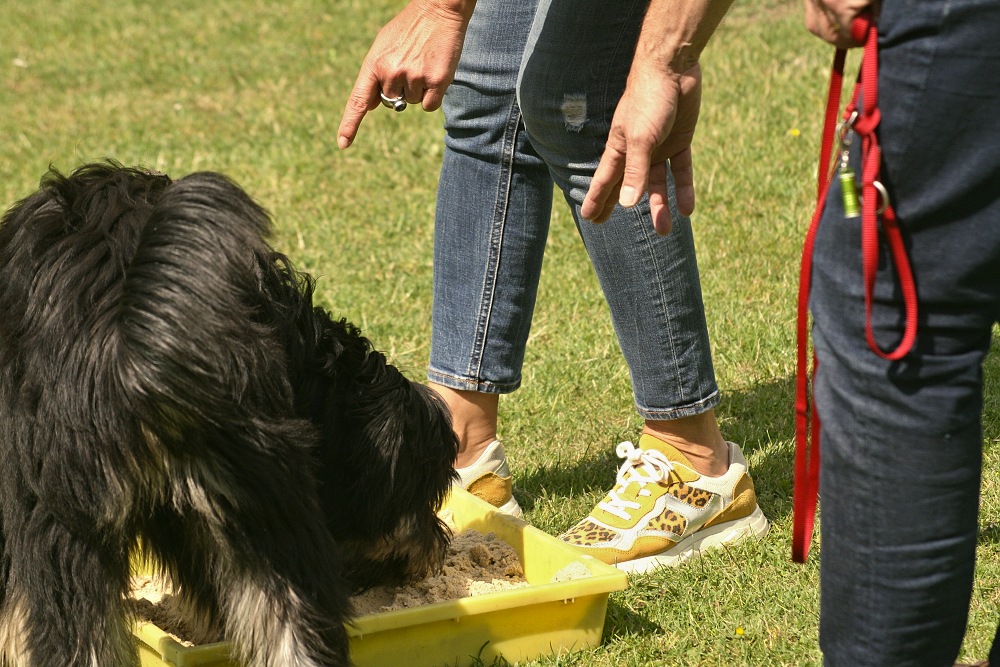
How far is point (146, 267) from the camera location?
1.86 meters

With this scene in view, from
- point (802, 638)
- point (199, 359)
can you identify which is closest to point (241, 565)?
point (199, 359)

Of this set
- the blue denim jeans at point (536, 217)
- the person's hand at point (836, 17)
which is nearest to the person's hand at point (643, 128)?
the person's hand at point (836, 17)

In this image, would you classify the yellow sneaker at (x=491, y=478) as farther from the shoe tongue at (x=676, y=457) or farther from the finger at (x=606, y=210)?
the finger at (x=606, y=210)

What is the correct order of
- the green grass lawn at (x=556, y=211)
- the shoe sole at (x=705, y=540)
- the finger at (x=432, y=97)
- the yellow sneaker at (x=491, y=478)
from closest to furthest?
1. the finger at (x=432, y=97)
2. the green grass lawn at (x=556, y=211)
3. the shoe sole at (x=705, y=540)
4. the yellow sneaker at (x=491, y=478)

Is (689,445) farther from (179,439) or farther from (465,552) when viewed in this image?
(179,439)

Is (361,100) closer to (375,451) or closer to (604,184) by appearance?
(604,184)

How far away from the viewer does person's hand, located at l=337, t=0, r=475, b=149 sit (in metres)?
2.51

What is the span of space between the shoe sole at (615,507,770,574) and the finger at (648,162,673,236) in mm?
1113

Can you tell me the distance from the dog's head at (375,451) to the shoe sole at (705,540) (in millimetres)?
665

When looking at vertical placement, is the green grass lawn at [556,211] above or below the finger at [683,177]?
below

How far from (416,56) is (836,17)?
3.59ft

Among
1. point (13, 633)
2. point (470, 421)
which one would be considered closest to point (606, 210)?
point (470, 421)

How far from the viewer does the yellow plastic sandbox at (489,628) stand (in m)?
2.51

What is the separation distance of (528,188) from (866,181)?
1787 mm
